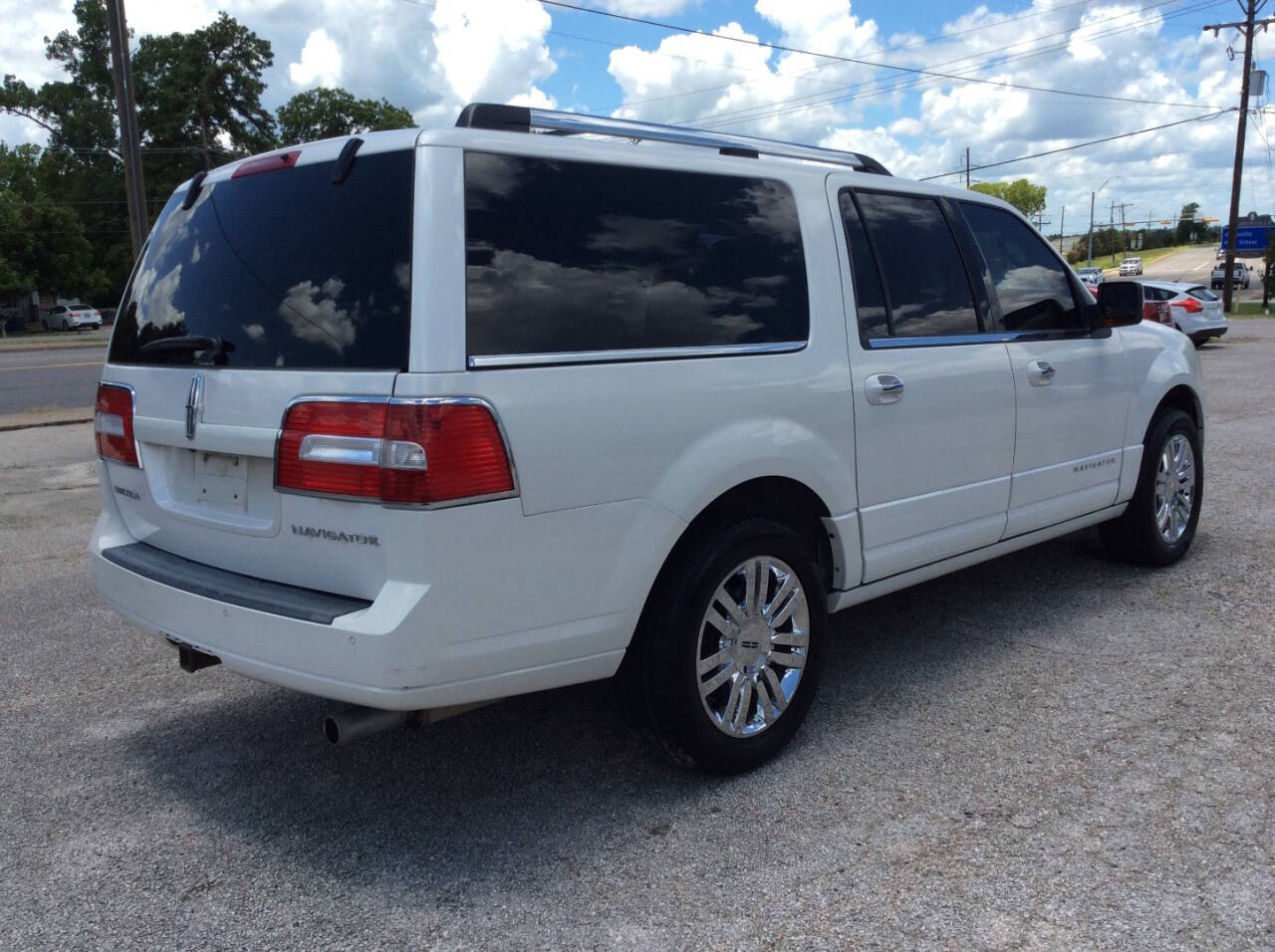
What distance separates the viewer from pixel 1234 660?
4379mm

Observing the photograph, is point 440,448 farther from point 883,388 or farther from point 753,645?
point 883,388

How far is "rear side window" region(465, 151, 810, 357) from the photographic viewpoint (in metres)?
2.86

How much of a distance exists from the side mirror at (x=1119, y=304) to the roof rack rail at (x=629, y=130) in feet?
4.54

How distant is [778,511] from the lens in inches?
144

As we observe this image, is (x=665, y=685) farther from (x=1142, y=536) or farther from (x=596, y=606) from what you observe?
(x=1142, y=536)

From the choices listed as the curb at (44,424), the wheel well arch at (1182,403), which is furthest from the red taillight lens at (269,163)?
the curb at (44,424)

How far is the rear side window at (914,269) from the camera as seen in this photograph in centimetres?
398

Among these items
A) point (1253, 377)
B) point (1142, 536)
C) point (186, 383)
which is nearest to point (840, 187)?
point (186, 383)

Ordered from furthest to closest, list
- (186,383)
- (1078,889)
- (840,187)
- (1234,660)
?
(1234,660) < (840,187) < (186,383) < (1078,889)

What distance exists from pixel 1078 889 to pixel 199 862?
7.79 ft

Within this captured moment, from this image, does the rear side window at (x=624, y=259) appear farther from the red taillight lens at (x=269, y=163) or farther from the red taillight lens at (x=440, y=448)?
the red taillight lens at (x=269, y=163)

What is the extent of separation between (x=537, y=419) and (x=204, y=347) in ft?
3.59

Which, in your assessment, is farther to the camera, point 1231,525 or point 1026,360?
point 1231,525

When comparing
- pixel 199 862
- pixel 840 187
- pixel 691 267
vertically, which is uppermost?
pixel 840 187
